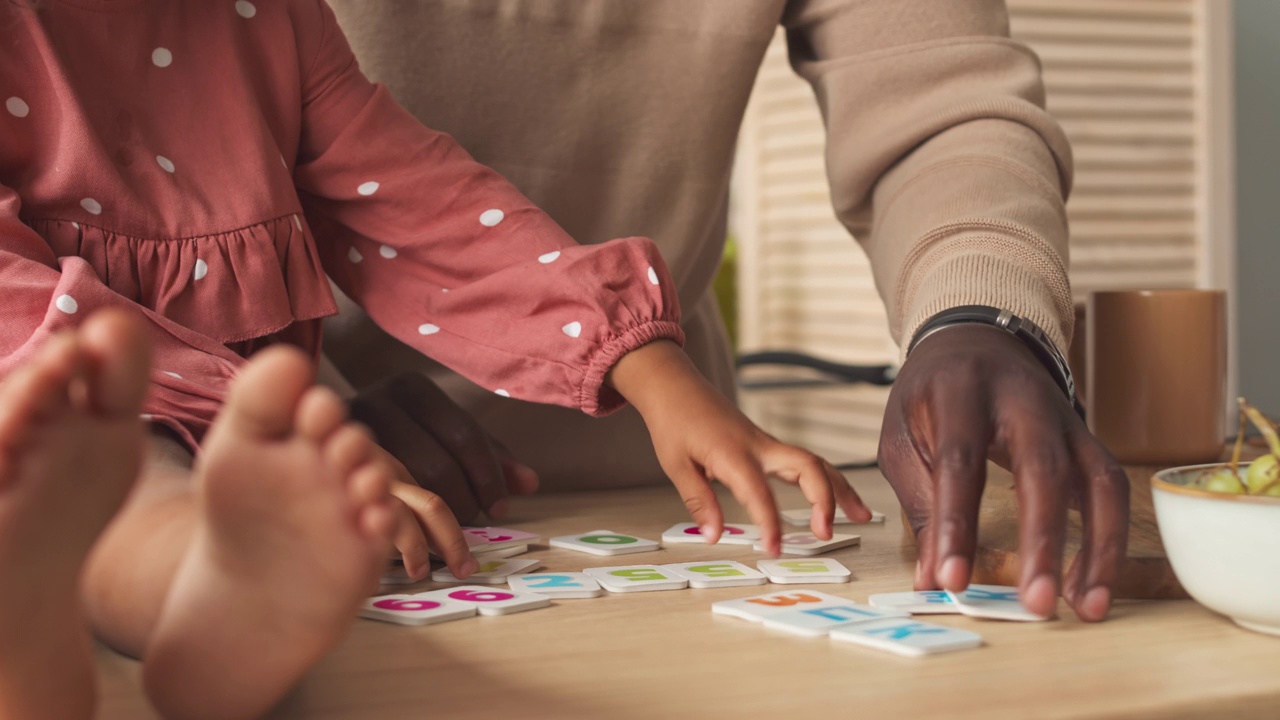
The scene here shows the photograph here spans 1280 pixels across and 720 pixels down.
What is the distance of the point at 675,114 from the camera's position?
1.26 metres

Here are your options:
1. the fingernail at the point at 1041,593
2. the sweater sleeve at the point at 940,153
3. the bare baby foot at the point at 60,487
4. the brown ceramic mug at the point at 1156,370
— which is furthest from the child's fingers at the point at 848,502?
the bare baby foot at the point at 60,487

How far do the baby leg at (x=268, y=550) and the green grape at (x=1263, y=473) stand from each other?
1.33 ft

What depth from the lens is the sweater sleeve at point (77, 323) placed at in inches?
26.6

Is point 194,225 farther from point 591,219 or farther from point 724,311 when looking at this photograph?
point 724,311

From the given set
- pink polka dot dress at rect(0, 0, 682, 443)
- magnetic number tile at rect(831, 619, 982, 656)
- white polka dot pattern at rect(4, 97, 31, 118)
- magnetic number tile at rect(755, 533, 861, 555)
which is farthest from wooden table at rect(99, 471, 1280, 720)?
white polka dot pattern at rect(4, 97, 31, 118)

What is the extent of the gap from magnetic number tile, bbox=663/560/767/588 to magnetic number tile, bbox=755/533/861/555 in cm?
6

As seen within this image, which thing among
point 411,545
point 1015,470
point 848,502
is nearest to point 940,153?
point 848,502

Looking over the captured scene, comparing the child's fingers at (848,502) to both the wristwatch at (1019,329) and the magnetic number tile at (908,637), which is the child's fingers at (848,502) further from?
the magnetic number tile at (908,637)

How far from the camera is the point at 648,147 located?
1.26m

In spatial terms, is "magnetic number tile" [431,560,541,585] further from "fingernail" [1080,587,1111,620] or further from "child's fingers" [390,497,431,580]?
"fingernail" [1080,587,1111,620]

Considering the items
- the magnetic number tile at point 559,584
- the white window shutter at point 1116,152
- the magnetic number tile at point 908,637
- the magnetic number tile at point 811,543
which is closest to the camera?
the magnetic number tile at point 908,637

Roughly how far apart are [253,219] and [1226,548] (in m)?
0.64

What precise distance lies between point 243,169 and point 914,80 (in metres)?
0.60

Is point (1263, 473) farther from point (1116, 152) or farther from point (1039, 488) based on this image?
point (1116, 152)
